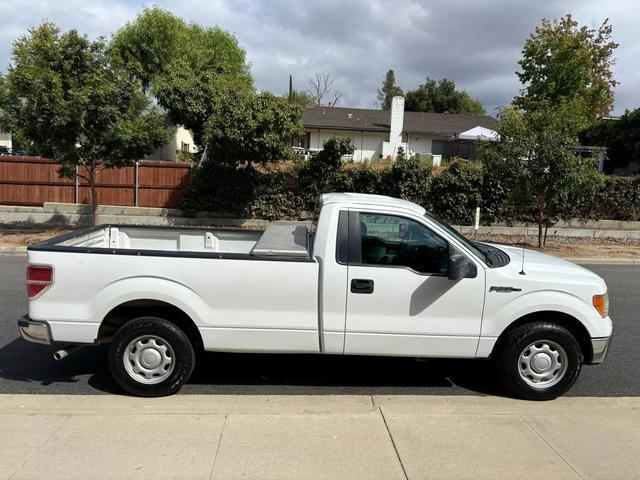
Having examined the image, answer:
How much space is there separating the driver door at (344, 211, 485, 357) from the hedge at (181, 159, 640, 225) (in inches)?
537

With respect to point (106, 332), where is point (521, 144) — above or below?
above

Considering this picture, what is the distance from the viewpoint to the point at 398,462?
3395 mm

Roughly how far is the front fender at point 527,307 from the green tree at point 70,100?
11761 mm

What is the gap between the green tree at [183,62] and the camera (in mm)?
20391

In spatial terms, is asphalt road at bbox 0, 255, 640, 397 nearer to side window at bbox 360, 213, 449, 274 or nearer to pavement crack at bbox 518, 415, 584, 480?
pavement crack at bbox 518, 415, 584, 480

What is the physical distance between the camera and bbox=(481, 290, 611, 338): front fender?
4383 mm

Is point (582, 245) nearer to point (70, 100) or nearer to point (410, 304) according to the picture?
point (410, 304)

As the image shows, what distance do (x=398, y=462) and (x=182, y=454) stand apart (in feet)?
4.54

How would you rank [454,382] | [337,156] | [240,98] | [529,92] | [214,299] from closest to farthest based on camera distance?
[214,299]
[454,382]
[240,98]
[337,156]
[529,92]

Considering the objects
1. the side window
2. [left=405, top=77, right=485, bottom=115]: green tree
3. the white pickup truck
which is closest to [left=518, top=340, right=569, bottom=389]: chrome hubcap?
the white pickup truck

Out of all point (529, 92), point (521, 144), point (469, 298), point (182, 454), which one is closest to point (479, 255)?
point (469, 298)

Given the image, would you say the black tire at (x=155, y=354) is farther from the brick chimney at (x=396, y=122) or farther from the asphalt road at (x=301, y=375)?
the brick chimney at (x=396, y=122)

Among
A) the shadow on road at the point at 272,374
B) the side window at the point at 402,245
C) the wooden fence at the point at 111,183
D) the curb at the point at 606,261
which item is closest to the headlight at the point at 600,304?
the shadow on road at the point at 272,374

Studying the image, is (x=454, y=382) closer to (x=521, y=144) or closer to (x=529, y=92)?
(x=521, y=144)
